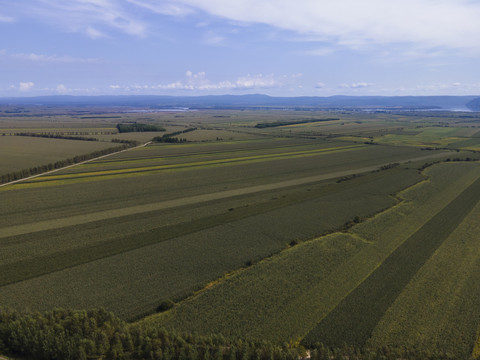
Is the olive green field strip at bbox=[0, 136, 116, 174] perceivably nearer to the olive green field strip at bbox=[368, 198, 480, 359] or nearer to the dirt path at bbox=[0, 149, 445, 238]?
the dirt path at bbox=[0, 149, 445, 238]

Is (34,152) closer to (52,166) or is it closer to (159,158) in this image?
(52,166)

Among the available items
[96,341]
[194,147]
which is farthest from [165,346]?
[194,147]

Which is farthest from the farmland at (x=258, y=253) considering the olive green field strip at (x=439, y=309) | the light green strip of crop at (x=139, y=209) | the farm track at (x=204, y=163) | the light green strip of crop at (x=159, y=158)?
the light green strip of crop at (x=159, y=158)

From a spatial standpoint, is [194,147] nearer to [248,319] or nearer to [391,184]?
[391,184]

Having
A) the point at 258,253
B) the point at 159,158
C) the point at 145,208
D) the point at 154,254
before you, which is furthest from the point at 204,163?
the point at 258,253

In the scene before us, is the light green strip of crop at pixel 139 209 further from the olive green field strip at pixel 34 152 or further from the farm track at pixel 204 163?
the olive green field strip at pixel 34 152

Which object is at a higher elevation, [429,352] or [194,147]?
[194,147]
